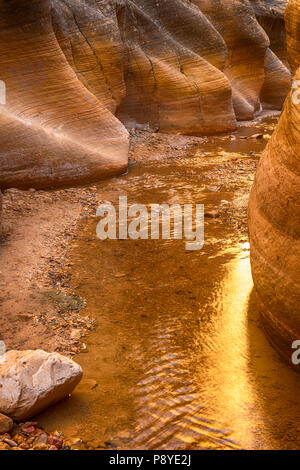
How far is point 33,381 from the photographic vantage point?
295 centimetres

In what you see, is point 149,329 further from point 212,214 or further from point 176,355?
point 212,214

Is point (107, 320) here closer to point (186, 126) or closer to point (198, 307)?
point (198, 307)

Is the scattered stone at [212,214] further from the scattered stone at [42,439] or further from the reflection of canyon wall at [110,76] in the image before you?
the scattered stone at [42,439]

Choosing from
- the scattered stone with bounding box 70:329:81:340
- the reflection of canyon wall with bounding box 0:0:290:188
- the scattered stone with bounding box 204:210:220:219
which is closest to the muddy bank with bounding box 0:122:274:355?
the scattered stone with bounding box 70:329:81:340

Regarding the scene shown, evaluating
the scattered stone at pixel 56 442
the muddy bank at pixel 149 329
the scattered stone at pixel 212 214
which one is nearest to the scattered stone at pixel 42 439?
the scattered stone at pixel 56 442

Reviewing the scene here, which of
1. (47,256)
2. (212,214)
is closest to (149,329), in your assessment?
(47,256)

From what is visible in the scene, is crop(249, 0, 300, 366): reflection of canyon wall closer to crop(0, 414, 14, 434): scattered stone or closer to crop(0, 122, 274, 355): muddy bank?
crop(0, 122, 274, 355): muddy bank

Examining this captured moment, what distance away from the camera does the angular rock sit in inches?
114

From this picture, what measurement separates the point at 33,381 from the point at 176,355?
1116 mm

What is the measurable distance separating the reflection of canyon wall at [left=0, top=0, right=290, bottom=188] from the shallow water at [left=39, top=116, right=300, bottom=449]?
6.28 feet

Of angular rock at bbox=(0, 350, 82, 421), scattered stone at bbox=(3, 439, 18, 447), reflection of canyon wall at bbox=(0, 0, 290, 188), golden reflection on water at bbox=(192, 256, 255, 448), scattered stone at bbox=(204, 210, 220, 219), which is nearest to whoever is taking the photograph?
scattered stone at bbox=(3, 439, 18, 447)

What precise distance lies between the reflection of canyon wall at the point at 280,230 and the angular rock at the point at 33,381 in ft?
4.24

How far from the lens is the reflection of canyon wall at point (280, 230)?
3.15 meters
